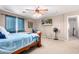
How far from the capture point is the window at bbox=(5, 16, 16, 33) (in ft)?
5.71

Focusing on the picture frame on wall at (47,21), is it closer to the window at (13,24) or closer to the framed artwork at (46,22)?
the framed artwork at (46,22)

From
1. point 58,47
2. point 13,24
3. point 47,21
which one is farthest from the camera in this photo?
point 58,47

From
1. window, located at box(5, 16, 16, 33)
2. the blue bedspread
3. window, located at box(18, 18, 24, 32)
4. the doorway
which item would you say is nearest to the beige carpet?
the doorway

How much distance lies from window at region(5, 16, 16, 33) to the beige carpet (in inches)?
25.9

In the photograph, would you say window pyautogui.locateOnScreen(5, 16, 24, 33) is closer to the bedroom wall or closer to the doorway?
the bedroom wall

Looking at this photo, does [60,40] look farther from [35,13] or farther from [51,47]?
[35,13]

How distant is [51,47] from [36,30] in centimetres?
56

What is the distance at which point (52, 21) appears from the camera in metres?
2.00

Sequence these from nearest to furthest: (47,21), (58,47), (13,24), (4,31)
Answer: (4,31)
(13,24)
(47,21)
(58,47)

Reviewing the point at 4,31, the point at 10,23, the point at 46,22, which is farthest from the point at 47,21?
the point at 4,31

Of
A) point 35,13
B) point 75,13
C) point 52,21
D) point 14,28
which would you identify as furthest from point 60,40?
point 14,28

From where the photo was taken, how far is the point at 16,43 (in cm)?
178

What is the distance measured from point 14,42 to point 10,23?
1.33 ft

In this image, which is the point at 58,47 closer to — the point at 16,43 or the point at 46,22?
the point at 46,22
